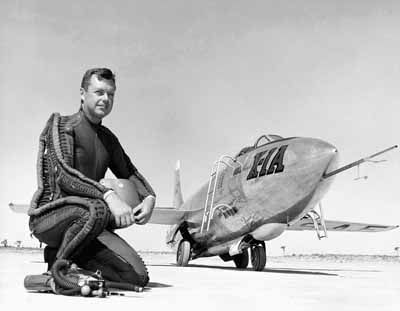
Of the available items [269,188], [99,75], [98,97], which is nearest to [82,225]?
[98,97]

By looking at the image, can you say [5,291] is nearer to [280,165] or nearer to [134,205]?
[134,205]

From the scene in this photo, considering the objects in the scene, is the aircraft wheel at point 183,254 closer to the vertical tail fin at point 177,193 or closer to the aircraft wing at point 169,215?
the aircraft wing at point 169,215

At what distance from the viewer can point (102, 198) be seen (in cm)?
481

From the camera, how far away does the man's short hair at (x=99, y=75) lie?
519 centimetres

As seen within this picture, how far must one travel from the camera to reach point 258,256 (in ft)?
45.1

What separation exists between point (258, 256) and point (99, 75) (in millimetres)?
9634

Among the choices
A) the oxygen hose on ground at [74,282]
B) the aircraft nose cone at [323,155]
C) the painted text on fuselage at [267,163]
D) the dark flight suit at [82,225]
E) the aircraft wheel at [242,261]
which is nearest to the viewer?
the oxygen hose on ground at [74,282]

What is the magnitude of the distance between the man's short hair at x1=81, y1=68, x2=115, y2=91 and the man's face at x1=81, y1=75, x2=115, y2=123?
3 cm

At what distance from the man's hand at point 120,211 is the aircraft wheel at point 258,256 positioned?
945 cm

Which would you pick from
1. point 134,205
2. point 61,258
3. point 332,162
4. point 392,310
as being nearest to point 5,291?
point 61,258

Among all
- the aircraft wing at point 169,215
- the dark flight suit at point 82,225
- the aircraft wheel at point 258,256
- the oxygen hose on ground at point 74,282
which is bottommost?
the aircraft wheel at point 258,256

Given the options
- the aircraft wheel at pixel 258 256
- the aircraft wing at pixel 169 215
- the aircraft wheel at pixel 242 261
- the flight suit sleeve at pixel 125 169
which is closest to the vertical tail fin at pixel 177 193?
the aircraft wing at pixel 169 215

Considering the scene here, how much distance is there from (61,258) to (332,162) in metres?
8.13

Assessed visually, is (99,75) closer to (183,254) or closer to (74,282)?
(74,282)
